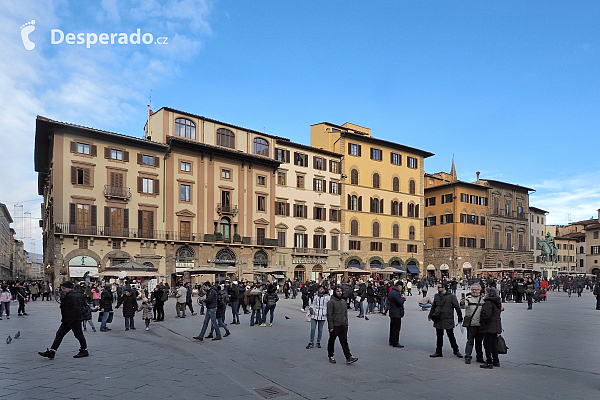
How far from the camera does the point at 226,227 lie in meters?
47.6

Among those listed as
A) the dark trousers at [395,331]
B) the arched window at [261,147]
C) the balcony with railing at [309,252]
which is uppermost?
the arched window at [261,147]

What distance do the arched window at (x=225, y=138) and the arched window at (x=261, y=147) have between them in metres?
2.63

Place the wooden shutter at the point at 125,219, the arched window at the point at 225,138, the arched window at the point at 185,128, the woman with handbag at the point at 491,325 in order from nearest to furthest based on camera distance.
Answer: the woman with handbag at the point at 491,325
the wooden shutter at the point at 125,219
the arched window at the point at 185,128
the arched window at the point at 225,138

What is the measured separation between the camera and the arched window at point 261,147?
165 ft

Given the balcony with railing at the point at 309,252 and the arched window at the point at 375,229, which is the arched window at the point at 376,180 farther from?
the balcony with railing at the point at 309,252

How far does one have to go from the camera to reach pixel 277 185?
170 feet

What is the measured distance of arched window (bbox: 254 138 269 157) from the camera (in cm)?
5022

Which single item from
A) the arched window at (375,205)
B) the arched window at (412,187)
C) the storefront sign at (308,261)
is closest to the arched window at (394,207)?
the arched window at (375,205)

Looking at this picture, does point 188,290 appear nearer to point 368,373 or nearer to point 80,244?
point 368,373

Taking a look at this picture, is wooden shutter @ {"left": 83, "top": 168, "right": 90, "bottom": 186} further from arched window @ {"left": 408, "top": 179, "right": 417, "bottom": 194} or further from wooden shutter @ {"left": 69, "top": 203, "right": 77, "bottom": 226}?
arched window @ {"left": 408, "top": 179, "right": 417, "bottom": 194}

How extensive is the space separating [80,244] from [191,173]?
11.3m

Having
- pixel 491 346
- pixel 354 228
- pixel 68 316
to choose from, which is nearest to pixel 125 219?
pixel 354 228

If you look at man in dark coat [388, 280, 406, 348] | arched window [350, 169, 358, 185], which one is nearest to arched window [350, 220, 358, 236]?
arched window [350, 169, 358, 185]

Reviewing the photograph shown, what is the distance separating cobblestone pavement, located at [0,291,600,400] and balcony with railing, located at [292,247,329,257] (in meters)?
37.3
